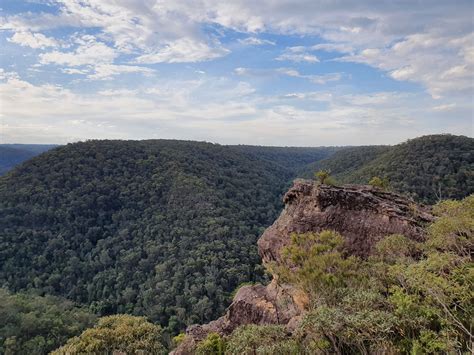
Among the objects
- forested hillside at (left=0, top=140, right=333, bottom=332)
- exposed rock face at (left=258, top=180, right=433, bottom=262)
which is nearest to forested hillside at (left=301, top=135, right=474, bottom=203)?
forested hillside at (left=0, top=140, right=333, bottom=332)

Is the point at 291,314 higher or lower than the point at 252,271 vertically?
higher

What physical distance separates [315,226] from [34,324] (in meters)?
46.6

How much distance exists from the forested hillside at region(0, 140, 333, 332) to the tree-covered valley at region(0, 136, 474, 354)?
225mm

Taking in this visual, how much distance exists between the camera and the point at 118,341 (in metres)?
26.4

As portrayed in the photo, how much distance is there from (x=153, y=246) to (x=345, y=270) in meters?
64.7

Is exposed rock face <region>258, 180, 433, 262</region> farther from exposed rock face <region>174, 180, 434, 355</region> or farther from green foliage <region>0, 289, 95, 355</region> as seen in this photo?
Answer: green foliage <region>0, 289, 95, 355</region>

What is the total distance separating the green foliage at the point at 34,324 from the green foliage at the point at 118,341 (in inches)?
971

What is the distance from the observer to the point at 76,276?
7188 centimetres

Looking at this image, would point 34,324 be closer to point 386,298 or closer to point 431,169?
point 386,298

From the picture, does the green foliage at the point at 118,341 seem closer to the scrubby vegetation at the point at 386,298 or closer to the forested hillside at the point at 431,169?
the scrubby vegetation at the point at 386,298

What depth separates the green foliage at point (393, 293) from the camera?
12.0 metres

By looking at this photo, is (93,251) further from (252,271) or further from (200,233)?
(252,271)

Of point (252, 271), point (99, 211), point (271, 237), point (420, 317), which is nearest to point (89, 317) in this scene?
point (252, 271)

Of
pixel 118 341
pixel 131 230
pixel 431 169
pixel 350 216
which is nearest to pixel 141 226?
pixel 131 230
